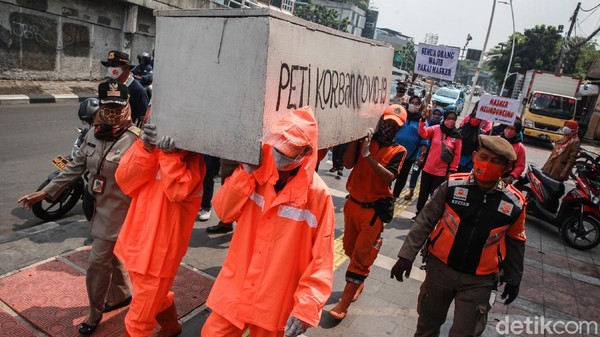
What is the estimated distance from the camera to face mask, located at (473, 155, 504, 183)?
287 centimetres

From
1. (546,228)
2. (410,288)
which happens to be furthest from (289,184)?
(546,228)

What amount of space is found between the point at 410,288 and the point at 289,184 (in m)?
3.02

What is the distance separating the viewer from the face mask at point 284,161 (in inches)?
81.2

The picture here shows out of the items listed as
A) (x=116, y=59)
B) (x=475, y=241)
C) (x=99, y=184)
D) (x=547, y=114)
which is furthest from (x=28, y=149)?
(x=547, y=114)

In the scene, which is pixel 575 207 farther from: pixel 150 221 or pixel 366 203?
pixel 150 221

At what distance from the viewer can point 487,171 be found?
2887 mm

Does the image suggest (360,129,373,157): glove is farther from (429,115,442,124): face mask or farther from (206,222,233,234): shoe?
(429,115,442,124): face mask

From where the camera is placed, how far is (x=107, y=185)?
297cm

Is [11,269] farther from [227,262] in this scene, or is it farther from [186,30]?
[186,30]

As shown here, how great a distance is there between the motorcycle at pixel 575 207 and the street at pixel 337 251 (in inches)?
9.6

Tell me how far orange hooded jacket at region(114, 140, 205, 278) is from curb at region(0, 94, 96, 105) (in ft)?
34.5

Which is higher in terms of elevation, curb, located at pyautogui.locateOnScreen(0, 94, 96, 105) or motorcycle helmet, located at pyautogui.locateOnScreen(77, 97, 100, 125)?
motorcycle helmet, located at pyautogui.locateOnScreen(77, 97, 100, 125)

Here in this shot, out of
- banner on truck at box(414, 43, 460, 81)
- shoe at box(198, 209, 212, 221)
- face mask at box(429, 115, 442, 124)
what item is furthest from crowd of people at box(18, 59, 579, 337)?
banner on truck at box(414, 43, 460, 81)

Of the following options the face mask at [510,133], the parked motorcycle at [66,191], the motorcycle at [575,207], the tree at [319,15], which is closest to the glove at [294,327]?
the parked motorcycle at [66,191]
